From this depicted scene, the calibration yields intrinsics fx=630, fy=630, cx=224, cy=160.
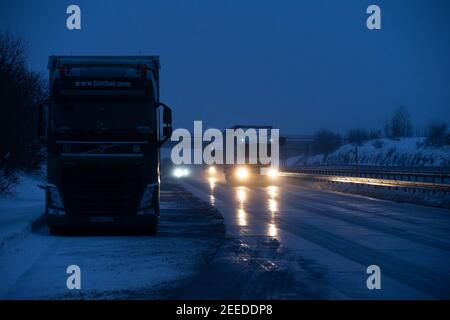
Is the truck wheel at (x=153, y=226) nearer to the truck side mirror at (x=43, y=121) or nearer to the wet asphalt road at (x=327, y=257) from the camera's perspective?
the wet asphalt road at (x=327, y=257)

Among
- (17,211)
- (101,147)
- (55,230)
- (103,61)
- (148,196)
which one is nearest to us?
(101,147)

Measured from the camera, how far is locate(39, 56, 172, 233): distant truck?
48.2ft

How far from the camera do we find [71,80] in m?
15.0

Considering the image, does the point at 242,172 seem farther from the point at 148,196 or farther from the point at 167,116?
the point at 148,196

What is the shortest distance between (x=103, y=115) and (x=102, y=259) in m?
4.29

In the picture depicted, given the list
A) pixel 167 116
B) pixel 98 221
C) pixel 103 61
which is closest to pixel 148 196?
pixel 98 221

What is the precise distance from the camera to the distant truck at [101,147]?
14.7 metres

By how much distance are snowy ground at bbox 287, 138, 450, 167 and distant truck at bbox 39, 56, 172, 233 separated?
256 feet

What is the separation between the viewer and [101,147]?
48.0 ft

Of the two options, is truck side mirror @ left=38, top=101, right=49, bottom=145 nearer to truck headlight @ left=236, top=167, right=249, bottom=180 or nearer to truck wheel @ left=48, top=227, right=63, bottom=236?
truck wheel @ left=48, top=227, right=63, bottom=236
